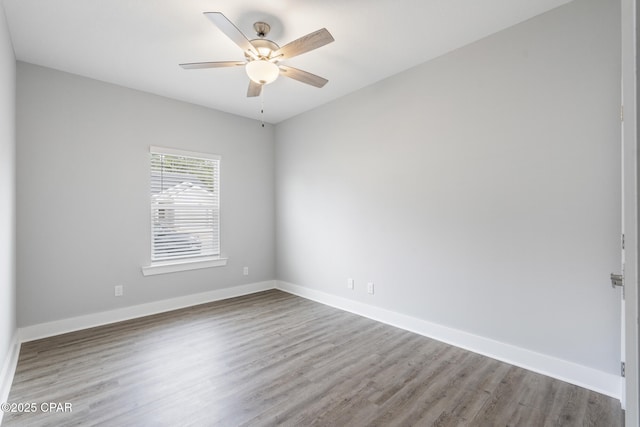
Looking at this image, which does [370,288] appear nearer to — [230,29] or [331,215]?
[331,215]

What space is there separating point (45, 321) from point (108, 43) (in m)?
2.80

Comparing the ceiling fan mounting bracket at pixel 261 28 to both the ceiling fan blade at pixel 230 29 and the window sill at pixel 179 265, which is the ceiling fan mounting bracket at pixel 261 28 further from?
the window sill at pixel 179 265


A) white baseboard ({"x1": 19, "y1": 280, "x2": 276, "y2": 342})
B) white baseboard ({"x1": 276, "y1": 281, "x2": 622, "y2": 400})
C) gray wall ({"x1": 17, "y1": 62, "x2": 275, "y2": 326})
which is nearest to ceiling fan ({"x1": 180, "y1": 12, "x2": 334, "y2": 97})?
gray wall ({"x1": 17, "y1": 62, "x2": 275, "y2": 326})

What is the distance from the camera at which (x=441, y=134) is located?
2941mm

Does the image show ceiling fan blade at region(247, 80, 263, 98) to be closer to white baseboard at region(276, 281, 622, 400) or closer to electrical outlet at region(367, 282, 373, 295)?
electrical outlet at region(367, 282, 373, 295)

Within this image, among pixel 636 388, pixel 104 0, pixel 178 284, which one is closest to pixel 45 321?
pixel 178 284

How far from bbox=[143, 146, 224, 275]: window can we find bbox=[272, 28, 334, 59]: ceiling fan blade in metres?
2.34

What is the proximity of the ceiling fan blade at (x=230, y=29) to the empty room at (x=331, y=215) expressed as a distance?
0.01 meters

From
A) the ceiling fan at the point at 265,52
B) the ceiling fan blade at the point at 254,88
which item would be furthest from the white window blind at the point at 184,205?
the ceiling fan at the point at 265,52

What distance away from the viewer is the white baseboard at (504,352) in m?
2.10

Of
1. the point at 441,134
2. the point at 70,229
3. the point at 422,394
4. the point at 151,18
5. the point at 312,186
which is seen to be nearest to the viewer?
the point at 422,394

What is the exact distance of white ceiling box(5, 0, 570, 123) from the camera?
7.33ft

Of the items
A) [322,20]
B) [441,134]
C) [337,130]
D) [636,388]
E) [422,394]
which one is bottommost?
[422,394]

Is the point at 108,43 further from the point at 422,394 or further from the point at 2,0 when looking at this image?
the point at 422,394
